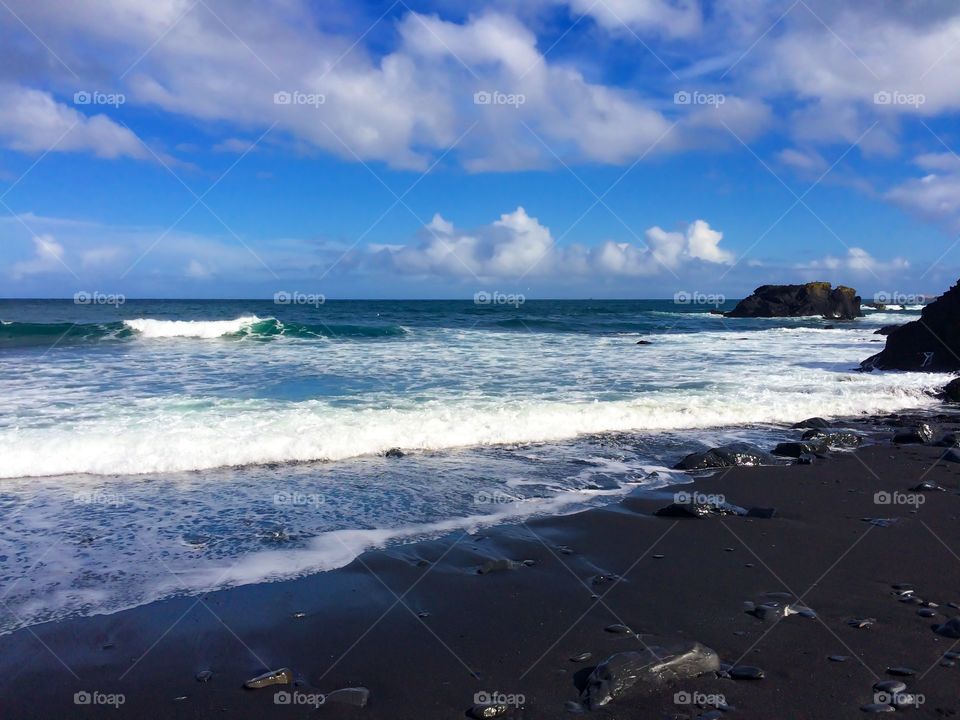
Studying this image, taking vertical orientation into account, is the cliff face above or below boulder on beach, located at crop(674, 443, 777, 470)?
above

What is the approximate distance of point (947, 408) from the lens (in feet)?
46.4

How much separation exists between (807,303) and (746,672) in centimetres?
6116

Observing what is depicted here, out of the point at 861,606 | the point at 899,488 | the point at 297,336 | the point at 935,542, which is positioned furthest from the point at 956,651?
the point at 297,336

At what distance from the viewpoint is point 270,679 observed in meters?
3.83

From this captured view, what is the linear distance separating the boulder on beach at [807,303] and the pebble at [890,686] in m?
59.4

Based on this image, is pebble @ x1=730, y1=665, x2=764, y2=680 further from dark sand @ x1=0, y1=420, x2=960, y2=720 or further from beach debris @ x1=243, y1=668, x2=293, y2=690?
beach debris @ x1=243, y1=668, x2=293, y2=690

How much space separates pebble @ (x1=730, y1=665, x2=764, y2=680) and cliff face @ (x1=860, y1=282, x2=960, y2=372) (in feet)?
58.0

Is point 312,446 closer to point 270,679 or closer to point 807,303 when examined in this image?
point 270,679

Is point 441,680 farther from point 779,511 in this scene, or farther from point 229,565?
point 779,511

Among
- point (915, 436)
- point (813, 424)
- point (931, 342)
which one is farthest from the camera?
point (931, 342)

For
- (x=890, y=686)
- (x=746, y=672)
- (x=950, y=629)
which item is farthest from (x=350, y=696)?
(x=950, y=629)

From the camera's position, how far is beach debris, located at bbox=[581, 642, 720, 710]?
3.65 meters

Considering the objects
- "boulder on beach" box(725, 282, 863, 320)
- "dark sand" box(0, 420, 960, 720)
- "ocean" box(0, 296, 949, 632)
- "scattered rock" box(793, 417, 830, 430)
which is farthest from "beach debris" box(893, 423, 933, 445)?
"boulder on beach" box(725, 282, 863, 320)

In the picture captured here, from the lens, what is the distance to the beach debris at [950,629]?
4.26 m
